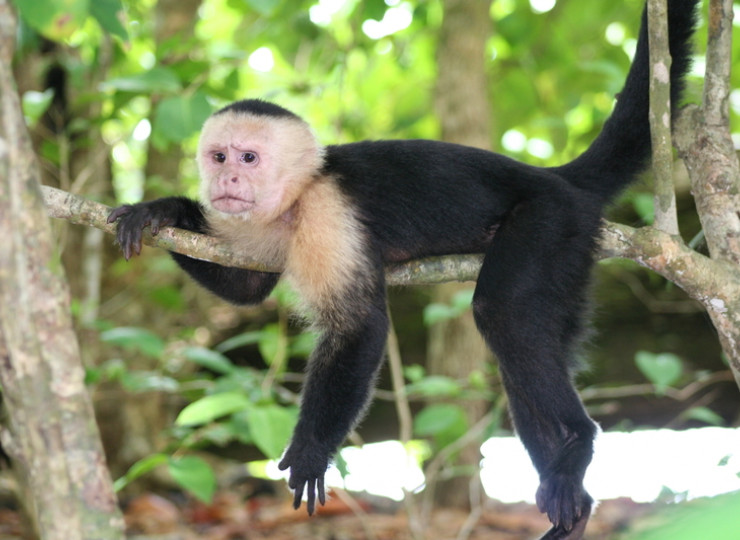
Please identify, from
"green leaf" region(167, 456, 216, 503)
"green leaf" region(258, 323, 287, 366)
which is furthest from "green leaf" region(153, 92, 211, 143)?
"green leaf" region(167, 456, 216, 503)

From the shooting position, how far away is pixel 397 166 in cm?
276

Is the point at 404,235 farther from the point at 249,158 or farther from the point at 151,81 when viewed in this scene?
the point at 151,81

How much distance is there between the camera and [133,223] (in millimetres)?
2398

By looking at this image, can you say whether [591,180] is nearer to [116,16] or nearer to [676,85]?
[676,85]

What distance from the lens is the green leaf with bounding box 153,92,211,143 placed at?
124 inches

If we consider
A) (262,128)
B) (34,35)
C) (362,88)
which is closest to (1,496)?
(34,35)

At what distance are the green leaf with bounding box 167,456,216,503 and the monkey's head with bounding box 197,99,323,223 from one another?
40.1 inches

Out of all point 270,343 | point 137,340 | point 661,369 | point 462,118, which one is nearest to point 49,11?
point 137,340

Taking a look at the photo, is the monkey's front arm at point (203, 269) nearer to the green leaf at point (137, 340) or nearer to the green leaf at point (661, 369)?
the green leaf at point (137, 340)

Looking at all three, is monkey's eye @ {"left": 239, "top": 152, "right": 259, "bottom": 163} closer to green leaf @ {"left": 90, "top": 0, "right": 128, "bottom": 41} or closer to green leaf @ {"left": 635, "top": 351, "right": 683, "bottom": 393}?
green leaf @ {"left": 90, "top": 0, "right": 128, "bottom": 41}

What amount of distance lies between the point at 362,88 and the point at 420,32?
1.94 ft

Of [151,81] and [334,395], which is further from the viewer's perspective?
[151,81]

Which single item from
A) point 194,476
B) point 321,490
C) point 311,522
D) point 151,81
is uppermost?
point 151,81

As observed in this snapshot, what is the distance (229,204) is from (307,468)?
0.93 metres
